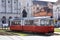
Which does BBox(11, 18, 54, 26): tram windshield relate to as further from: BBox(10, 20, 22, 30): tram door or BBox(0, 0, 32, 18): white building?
BBox(0, 0, 32, 18): white building

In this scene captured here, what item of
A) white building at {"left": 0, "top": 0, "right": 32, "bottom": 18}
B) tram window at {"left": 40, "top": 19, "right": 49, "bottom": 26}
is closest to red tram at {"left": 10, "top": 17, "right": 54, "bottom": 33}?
tram window at {"left": 40, "top": 19, "right": 49, "bottom": 26}

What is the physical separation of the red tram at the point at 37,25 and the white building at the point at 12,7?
97.8ft

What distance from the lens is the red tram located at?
37500 mm

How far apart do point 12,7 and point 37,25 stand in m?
37.0

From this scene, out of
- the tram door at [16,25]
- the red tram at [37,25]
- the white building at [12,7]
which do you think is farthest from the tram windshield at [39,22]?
the white building at [12,7]

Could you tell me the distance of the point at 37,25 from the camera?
38531 millimetres

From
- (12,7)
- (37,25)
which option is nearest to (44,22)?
(37,25)

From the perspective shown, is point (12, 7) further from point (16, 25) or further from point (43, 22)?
point (43, 22)

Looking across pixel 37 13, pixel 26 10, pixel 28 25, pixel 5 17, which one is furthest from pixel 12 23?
pixel 37 13

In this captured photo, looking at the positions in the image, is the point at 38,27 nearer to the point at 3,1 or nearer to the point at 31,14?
the point at 3,1

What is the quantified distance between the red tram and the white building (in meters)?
29.8

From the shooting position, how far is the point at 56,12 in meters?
87.4

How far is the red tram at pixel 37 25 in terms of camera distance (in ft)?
123

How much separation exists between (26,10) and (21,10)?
227 cm
